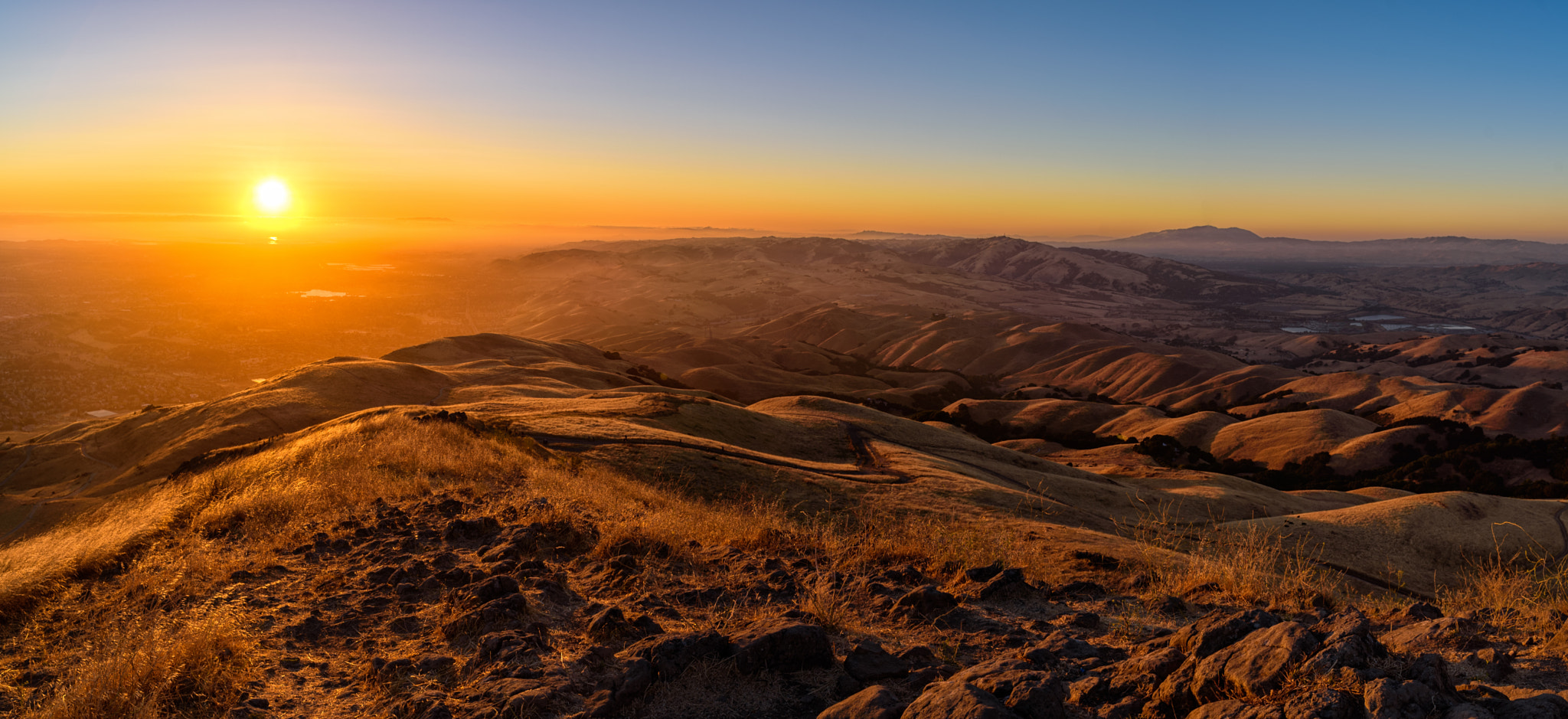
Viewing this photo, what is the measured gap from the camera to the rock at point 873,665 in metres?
5.50

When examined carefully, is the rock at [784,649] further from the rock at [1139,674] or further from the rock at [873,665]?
the rock at [1139,674]

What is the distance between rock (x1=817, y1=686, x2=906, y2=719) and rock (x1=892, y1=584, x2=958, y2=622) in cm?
216

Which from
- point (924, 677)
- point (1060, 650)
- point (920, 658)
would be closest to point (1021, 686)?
point (924, 677)

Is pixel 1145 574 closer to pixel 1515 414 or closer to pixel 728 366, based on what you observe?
pixel 728 366

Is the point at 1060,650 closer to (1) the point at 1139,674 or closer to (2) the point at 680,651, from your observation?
(1) the point at 1139,674

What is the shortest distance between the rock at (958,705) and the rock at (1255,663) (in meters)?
1.43

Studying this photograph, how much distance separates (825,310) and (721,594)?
147 m

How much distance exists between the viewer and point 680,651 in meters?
5.58

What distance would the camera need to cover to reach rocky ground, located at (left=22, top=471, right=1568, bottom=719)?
14.9ft

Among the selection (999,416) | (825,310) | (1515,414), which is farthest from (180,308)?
(1515,414)

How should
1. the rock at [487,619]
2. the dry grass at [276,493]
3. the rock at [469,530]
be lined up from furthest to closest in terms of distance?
1. the rock at [469,530]
2. the dry grass at [276,493]
3. the rock at [487,619]

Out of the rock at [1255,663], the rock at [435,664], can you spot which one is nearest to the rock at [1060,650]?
the rock at [1255,663]

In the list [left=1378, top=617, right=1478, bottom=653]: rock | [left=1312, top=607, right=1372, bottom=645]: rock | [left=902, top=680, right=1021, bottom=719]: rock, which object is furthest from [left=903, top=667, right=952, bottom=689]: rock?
[left=1378, top=617, right=1478, bottom=653]: rock

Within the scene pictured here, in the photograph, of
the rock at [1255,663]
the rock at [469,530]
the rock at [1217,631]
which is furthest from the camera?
the rock at [469,530]
